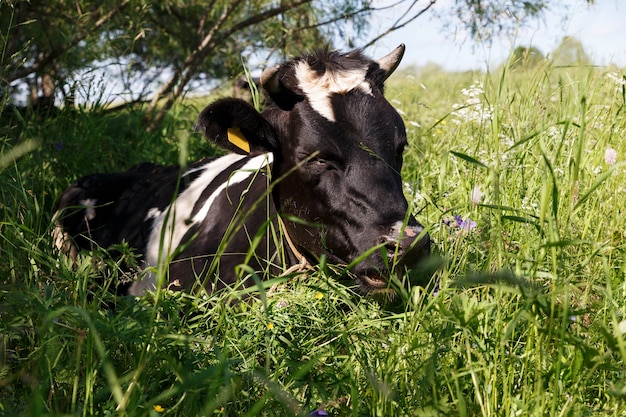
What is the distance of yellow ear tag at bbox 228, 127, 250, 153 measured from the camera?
365cm

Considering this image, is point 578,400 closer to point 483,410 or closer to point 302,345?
point 483,410

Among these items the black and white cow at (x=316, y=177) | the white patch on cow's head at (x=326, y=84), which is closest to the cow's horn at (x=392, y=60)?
the black and white cow at (x=316, y=177)

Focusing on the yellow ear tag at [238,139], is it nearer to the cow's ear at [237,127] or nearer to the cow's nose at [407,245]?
the cow's ear at [237,127]

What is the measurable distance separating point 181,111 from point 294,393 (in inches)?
206

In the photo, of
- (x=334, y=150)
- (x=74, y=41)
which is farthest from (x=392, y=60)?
(x=74, y=41)

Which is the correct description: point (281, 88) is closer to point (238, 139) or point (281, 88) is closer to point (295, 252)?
point (238, 139)

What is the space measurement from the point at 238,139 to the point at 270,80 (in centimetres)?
33

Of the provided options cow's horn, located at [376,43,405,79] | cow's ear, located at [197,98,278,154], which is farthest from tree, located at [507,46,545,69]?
cow's ear, located at [197,98,278,154]

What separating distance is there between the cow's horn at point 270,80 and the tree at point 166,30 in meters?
2.61

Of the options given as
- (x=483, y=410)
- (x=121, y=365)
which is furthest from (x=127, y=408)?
(x=483, y=410)

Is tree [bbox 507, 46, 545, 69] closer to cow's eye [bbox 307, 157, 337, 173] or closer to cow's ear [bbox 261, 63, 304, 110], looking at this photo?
cow's eye [bbox 307, 157, 337, 173]

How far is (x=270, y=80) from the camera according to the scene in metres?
3.66

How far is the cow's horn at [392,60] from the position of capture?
4.13 metres

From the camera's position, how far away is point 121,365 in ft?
8.33
